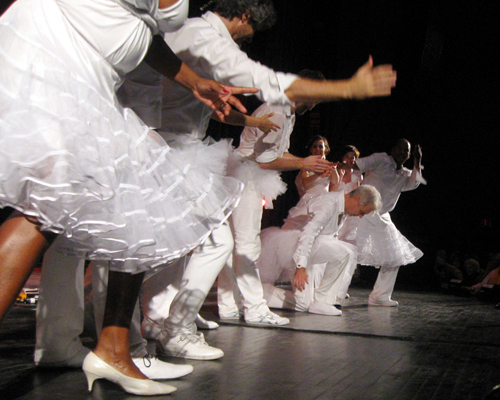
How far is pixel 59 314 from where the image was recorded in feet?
6.35

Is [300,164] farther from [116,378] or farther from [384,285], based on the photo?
[116,378]

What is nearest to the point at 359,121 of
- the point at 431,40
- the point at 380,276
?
the point at 431,40

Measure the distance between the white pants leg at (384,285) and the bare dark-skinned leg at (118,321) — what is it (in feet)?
11.5

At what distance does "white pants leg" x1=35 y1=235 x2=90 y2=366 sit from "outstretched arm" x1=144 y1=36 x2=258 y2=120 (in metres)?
0.72

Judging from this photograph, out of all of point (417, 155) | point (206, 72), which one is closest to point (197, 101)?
point (206, 72)

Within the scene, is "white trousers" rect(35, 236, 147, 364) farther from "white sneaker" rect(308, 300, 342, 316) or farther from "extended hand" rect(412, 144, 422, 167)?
"extended hand" rect(412, 144, 422, 167)

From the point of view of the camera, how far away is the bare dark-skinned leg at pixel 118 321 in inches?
62.0

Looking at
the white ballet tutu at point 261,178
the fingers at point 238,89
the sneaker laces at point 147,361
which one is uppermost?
the fingers at point 238,89

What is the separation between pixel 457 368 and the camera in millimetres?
2279

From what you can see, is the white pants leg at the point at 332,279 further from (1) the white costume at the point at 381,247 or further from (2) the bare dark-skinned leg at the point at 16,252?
(2) the bare dark-skinned leg at the point at 16,252

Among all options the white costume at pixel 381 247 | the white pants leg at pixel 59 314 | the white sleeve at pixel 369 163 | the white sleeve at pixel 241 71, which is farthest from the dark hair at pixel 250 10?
the white sleeve at pixel 369 163

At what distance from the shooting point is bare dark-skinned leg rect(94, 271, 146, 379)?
62.0 inches

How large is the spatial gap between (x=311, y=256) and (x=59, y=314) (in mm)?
2517

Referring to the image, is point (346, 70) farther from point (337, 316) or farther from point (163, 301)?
point (163, 301)
